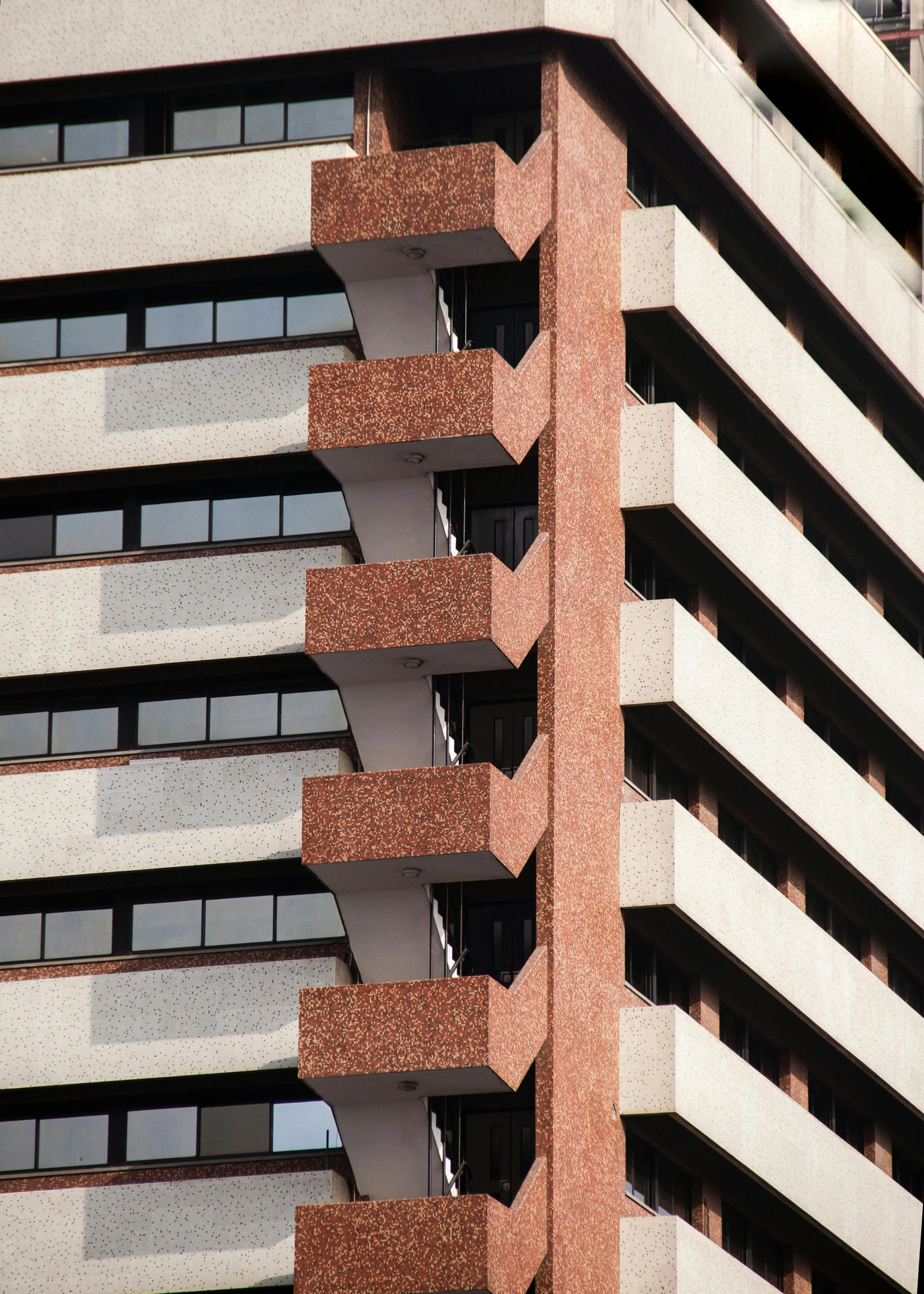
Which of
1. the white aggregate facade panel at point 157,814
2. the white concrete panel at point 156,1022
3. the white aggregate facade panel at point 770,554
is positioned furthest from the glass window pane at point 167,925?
the white aggregate facade panel at point 770,554

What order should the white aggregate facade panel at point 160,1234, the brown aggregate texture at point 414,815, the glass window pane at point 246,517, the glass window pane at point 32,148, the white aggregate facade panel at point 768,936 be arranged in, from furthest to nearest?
1. the glass window pane at point 32,148
2. the glass window pane at point 246,517
3. the white aggregate facade panel at point 768,936
4. the white aggregate facade panel at point 160,1234
5. the brown aggregate texture at point 414,815

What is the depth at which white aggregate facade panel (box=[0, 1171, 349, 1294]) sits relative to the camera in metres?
42.1

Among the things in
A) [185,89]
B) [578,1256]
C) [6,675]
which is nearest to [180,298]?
[185,89]

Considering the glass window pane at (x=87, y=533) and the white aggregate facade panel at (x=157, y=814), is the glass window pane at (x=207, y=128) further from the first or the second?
the white aggregate facade panel at (x=157, y=814)

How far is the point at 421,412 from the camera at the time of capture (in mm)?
42625

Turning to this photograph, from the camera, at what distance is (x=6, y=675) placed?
4516cm

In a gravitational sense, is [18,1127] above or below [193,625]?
below

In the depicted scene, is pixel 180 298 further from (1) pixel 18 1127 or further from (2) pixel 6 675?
(1) pixel 18 1127

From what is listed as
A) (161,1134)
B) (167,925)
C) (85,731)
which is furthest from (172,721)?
(161,1134)

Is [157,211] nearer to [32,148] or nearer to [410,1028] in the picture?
[32,148]

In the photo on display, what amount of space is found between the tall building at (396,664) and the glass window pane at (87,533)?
0.09m

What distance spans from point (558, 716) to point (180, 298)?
930cm

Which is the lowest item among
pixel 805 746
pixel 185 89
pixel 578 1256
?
pixel 578 1256

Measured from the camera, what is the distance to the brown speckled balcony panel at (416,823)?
134ft
